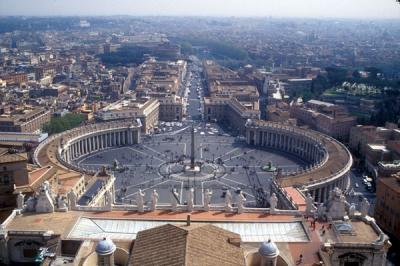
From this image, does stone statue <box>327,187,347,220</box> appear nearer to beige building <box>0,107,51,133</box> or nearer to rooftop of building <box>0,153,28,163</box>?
rooftop of building <box>0,153,28,163</box>

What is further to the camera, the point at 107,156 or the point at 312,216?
the point at 107,156

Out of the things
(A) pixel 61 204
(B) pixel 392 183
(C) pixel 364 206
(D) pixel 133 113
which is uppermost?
(C) pixel 364 206

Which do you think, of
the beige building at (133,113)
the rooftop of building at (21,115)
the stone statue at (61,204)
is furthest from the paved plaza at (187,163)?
the stone statue at (61,204)

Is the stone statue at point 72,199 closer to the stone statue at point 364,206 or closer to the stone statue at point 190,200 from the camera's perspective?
the stone statue at point 190,200

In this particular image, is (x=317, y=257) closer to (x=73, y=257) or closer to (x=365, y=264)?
(x=365, y=264)

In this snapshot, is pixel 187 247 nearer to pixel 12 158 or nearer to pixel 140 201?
pixel 140 201

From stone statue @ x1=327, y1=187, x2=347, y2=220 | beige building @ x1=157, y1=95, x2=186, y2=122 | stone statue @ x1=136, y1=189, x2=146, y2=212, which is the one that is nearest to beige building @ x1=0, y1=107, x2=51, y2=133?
beige building @ x1=157, y1=95, x2=186, y2=122

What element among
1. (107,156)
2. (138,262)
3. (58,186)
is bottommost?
(107,156)

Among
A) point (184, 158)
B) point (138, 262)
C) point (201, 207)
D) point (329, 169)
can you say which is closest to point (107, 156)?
point (184, 158)

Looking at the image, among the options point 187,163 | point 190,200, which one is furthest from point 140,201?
point 187,163
